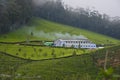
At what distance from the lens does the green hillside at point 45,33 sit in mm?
147125

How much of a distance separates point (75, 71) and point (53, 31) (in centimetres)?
7963

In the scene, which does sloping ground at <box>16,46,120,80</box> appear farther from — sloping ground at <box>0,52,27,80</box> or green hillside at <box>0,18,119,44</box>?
green hillside at <box>0,18,119,44</box>

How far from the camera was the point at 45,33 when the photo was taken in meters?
162

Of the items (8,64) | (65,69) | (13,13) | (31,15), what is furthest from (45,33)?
(65,69)

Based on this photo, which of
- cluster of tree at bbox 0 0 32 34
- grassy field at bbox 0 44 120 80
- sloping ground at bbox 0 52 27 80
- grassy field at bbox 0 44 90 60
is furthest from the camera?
cluster of tree at bbox 0 0 32 34

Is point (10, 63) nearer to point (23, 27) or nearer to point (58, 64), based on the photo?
point (58, 64)

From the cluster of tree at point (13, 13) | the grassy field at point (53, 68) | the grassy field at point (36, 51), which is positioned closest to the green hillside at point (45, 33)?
the cluster of tree at point (13, 13)

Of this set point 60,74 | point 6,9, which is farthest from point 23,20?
point 60,74

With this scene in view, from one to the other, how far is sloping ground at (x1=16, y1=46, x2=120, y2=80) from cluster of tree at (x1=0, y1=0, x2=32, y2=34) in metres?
50.1

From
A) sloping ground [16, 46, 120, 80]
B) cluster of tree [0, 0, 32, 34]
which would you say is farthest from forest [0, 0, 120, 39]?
sloping ground [16, 46, 120, 80]

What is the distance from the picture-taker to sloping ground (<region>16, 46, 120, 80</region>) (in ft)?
274

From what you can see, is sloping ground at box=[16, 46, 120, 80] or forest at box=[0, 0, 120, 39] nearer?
sloping ground at box=[16, 46, 120, 80]

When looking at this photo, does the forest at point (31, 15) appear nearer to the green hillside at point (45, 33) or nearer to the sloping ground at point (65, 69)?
the green hillside at point (45, 33)

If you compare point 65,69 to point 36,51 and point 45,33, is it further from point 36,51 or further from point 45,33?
point 45,33
